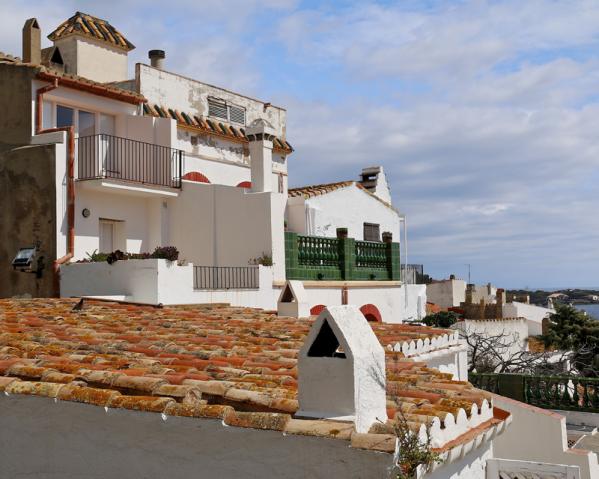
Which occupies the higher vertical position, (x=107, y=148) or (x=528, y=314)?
(x=107, y=148)

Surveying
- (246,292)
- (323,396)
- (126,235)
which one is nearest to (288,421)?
(323,396)

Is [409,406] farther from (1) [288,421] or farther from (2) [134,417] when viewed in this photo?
(2) [134,417]

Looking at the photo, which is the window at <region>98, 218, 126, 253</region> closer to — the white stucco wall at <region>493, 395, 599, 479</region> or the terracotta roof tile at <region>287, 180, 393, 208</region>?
the terracotta roof tile at <region>287, 180, 393, 208</region>

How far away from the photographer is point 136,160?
60.6 ft

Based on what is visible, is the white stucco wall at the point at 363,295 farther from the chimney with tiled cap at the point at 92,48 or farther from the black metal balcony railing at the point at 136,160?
the chimney with tiled cap at the point at 92,48

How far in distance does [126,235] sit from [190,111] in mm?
5316

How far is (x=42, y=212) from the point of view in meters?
16.1

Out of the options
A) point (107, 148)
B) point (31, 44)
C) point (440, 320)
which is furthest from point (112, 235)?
point (440, 320)

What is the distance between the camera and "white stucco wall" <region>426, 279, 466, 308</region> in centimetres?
5153

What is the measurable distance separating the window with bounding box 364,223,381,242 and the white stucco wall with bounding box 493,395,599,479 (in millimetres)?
13465

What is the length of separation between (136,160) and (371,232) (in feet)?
33.7

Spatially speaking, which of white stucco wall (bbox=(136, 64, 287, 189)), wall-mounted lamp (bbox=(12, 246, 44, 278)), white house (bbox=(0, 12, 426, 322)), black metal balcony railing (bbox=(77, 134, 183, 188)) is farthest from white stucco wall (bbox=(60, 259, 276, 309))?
white stucco wall (bbox=(136, 64, 287, 189))

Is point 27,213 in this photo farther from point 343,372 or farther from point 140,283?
point 343,372

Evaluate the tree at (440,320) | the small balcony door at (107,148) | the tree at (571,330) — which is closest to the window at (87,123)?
the small balcony door at (107,148)
